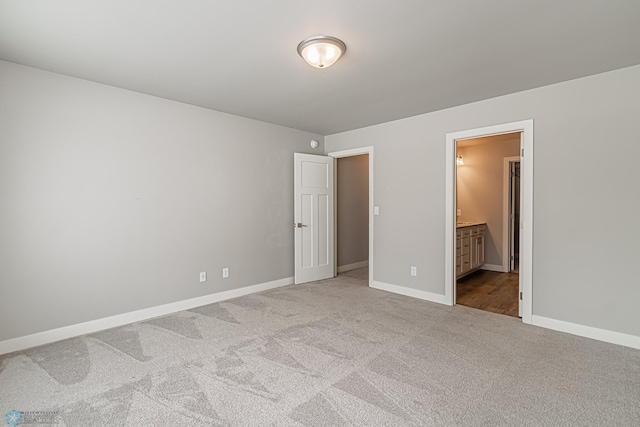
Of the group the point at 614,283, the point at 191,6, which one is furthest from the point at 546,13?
the point at 614,283

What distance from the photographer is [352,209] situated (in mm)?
6051

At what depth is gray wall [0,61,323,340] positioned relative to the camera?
2688 mm

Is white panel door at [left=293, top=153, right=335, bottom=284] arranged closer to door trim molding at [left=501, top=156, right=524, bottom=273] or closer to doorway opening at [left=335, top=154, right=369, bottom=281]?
doorway opening at [left=335, top=154, right=369, bottom=281]

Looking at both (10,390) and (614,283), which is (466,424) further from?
(10,390)

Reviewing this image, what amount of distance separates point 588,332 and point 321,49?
340 centimetres

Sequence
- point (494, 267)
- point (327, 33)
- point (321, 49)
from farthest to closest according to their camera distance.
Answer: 1. point (494, 267)
2. point (321, 49)
3. point (327, 33)

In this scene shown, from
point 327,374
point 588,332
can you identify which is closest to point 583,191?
point 588,332

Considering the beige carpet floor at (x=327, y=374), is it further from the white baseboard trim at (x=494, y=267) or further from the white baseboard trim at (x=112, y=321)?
the white baseboard trim at (x=494, y=267)

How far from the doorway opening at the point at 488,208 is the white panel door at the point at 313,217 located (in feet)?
7.01

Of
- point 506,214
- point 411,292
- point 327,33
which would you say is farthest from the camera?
point 506,214

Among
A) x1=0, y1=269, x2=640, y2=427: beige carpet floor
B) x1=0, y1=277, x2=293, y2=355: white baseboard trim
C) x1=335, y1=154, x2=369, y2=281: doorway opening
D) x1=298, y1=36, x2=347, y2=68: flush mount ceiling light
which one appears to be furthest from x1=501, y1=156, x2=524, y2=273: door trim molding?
x1=298, y1=36, x2=347, y2=68: flush mount ceiling light

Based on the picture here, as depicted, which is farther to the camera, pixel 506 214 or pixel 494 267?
pixel 494 267

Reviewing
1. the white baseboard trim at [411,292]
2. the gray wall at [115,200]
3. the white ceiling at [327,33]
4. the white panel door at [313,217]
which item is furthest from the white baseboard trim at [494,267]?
the gray wall at [115,200]

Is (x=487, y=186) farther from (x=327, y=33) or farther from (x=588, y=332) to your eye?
(x=327, y=33)
